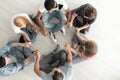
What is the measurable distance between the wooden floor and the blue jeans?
0.30 feet

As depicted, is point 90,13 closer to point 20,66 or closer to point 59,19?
point 59,19

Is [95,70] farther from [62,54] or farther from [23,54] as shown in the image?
[23,54]

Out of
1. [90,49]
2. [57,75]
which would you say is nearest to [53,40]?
[90,49]

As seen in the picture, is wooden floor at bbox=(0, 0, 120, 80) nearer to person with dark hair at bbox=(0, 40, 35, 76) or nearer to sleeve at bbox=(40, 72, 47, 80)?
person with dark hair at bbox=(0, 40, 35, 76)

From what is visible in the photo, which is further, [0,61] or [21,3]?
[21,3]

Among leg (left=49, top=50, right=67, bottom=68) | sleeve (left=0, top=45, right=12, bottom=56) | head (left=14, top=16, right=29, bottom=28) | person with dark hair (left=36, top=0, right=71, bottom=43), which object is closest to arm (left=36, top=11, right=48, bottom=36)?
person with dark hair (left=36, top=0, right=71, bottom=43)

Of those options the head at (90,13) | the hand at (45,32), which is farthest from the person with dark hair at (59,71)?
the head at (90,13)

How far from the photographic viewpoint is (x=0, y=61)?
7.60 feet

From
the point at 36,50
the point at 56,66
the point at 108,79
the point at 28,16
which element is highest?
the point at 28,16

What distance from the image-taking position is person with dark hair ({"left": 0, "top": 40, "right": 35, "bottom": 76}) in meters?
2.46

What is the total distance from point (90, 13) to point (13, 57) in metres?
0.76

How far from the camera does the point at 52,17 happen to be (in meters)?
2.66

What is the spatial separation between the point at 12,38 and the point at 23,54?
6.9 inches

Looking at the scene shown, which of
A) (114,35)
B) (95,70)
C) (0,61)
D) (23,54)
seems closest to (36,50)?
(23,54)
